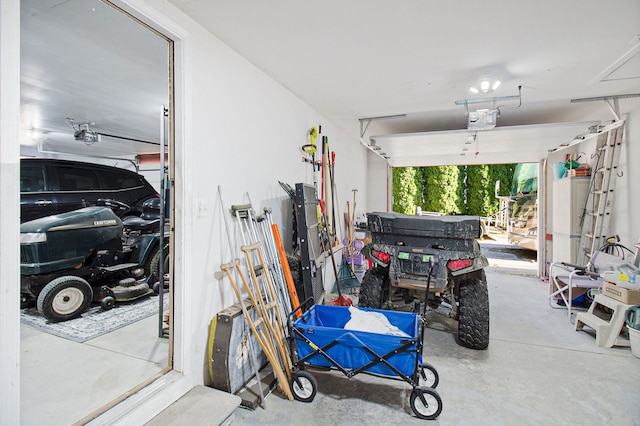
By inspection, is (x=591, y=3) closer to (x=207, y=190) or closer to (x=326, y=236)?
(x=207, y=190)

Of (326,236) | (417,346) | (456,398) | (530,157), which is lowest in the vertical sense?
(456,398)

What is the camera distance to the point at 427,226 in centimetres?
304

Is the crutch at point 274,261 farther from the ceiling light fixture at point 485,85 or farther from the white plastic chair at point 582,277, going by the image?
the white plastic chair at point 582,277

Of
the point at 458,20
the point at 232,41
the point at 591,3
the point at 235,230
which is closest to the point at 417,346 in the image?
the point at 235,230

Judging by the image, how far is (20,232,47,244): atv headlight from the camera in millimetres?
3012

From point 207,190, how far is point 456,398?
2.30 meters

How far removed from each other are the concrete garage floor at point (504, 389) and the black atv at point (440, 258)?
32 centimetres

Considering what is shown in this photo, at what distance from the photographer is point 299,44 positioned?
2443mm

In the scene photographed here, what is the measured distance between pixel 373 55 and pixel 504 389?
9.12 feet

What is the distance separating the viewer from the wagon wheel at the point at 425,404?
2.02m

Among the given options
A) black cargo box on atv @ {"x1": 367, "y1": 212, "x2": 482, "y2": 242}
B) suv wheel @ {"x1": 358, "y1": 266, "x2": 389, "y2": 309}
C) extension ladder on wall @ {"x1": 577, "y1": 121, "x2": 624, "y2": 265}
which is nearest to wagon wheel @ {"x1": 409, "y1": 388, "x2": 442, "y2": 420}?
suv wheel @ {"x1": 358, "y1": 266, "x2": 389, "y2": 309}

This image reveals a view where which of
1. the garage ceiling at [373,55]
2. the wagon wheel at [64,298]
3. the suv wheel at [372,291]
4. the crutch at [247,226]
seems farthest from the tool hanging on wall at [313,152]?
the wagon wheel at [64,298]

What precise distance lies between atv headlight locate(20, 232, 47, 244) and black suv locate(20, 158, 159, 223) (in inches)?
38.3

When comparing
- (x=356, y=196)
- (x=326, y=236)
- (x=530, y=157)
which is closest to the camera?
(x=326, y=236)
